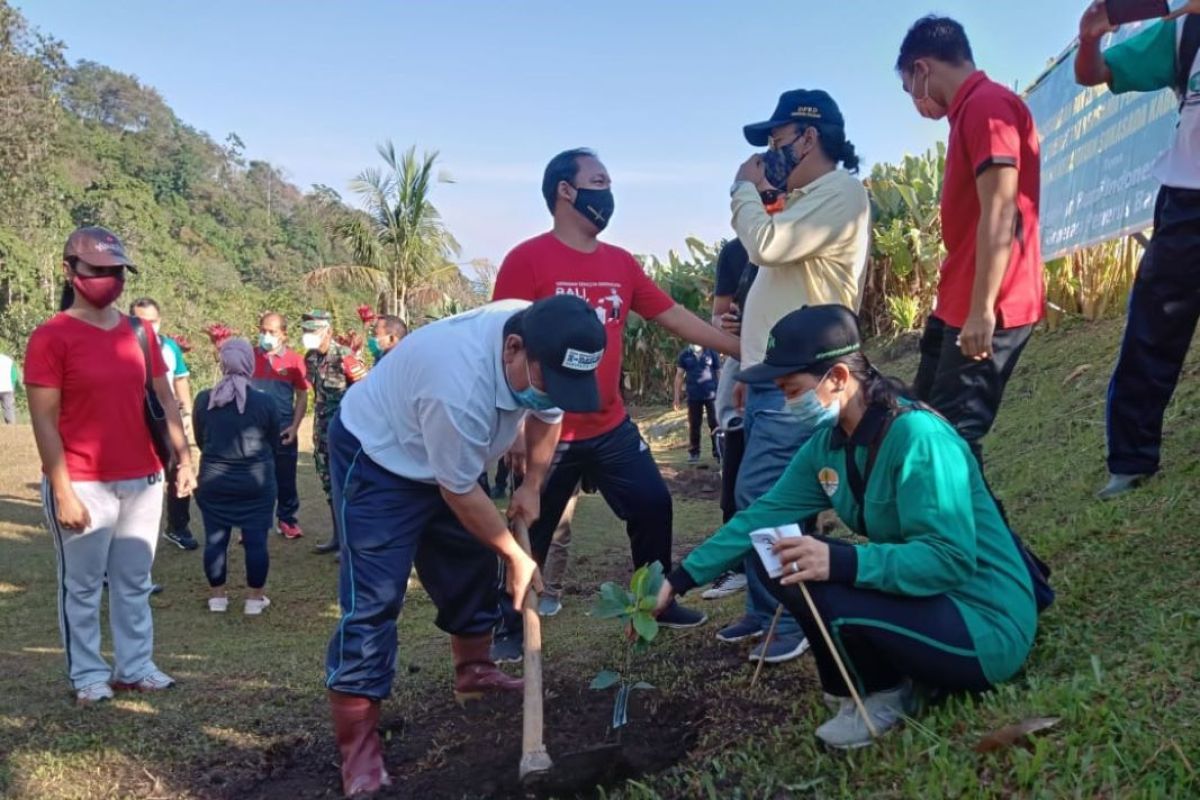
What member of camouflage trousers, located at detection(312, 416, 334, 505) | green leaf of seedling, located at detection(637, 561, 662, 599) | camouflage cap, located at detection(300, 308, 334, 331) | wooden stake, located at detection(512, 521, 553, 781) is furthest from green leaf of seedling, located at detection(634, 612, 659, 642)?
camouflage cap, located at detection(300, 308, 334, 331)

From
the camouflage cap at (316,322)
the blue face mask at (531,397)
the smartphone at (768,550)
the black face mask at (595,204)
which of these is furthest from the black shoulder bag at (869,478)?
the camouflage cap at (316,322)

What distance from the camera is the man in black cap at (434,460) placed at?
2805 mm

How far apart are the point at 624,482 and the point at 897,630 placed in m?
1.89

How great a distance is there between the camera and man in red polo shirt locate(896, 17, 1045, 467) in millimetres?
3277

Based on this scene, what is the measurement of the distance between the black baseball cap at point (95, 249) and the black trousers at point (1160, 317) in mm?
4047

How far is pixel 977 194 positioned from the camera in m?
3.45

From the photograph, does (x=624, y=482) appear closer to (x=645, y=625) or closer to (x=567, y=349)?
(x=645, y=625)

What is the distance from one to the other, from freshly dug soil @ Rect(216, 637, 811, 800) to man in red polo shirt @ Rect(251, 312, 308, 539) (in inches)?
179

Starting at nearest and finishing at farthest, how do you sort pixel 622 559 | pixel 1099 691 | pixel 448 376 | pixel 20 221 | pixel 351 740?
pixel 1099 691
pixel 448 376
pixel 351 740
pixel 622 559
pixel 20 221

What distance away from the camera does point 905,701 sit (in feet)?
8.79

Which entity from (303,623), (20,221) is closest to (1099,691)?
(303,623)

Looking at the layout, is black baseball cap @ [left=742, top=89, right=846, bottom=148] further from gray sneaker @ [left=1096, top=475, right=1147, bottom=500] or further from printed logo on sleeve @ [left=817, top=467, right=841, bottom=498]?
gray sneaker @ [left=1096, top=475, right=1147, bottom=500]

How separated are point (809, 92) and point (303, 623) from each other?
14.3 feet

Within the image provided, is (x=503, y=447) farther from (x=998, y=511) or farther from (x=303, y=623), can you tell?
(x=303, y=623)
